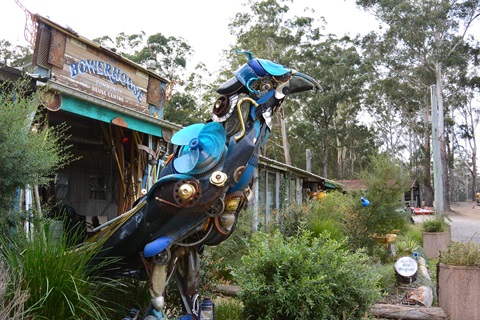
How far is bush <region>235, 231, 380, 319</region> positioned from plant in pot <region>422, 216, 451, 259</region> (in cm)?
896

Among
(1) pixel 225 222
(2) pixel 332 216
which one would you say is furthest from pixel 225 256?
(1) pixel 225 222

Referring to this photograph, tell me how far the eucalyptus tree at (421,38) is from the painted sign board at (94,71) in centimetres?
2349

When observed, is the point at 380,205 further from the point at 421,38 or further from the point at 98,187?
the point at 421,38

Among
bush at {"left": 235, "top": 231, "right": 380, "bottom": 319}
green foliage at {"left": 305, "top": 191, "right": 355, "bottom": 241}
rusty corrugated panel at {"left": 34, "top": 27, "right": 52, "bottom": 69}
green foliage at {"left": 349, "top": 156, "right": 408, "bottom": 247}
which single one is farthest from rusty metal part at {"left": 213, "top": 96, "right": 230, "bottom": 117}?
green foliage at {"left": 349, "top": 156, "right": 408, "bottom": 247}

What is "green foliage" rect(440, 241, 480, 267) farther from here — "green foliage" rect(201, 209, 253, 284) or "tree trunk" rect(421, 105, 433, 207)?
"tree trunk" rect(421, 105, 433, 207)

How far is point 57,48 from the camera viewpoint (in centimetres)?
614

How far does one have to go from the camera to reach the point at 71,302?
3.53m

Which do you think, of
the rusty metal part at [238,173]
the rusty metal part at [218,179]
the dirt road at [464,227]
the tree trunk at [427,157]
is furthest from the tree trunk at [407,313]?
the tree trunk at [427,157]

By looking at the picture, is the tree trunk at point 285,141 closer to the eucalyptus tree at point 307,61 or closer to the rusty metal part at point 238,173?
the eucalyptus tree at point 307,61

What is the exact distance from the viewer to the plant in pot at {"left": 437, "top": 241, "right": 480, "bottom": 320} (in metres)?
6.12

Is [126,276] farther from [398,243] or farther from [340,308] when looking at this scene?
[398,243]

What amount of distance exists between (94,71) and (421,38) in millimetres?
28437

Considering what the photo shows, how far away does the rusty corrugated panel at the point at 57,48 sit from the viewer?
237 inches

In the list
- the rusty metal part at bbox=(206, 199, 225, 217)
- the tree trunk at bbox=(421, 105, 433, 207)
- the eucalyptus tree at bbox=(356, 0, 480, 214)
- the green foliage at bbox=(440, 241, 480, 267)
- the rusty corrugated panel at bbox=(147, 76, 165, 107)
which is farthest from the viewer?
the tree trunk at bbox=(421, 105, 433, 207)
